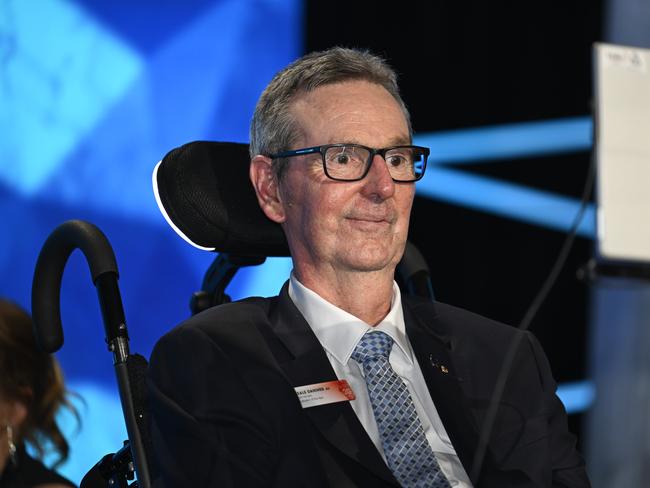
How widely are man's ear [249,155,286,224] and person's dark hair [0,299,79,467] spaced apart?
Result: 2.74 feet

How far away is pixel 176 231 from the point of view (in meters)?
1.80

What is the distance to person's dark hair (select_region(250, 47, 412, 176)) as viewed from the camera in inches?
71.1

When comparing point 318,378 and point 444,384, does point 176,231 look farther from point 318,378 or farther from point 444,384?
point 444,384

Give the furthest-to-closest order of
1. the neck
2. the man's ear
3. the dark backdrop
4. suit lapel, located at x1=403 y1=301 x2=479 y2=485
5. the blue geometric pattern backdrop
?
the dark backdrop < the blue geometric pattern backdrop < the man's ear < the neck < suit lapel, located at x1=403 y1=301 x2=479 y2=485

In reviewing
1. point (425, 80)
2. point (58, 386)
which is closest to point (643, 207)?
point (58, 386)

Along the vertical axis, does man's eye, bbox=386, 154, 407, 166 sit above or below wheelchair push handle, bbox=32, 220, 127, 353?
above

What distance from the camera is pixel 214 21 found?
3619 mm

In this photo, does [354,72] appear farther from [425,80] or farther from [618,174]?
[425,80]

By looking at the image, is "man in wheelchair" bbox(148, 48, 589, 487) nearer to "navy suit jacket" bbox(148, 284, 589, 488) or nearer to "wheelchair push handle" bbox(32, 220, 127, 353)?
"navy suit jacket" bbox(148, 284, 589, 488)

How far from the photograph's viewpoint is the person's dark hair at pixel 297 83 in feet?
5.92

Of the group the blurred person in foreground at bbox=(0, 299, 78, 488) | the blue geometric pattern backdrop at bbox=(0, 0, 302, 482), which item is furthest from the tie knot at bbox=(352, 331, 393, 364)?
the blue geometric pattern backdrop at bbox=(0, 0, 302, 482)

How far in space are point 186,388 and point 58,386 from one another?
0.97m

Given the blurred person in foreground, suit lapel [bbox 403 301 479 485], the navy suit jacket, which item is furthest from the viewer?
the blurred person in foreground

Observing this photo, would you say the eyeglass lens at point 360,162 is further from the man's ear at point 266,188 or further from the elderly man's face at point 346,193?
the man's ear at point 266,188
